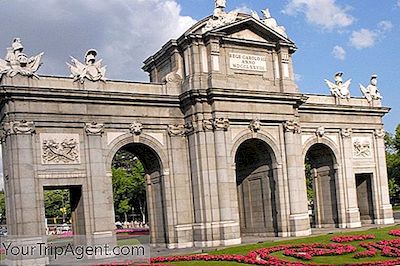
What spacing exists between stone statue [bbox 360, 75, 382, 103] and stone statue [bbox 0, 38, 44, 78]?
85.3 feet

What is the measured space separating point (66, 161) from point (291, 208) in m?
14.5

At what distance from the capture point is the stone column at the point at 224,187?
113ft

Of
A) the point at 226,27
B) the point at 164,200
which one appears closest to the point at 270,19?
the point at 226,27

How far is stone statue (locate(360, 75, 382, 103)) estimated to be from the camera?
45469 mm

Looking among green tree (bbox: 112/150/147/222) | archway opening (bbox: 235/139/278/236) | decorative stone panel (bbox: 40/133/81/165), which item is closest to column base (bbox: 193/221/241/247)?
archway opening (bbox: 235/139/278/236)

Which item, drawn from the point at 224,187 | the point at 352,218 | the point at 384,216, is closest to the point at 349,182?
the point at 352,218

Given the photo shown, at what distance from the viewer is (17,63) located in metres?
31.1

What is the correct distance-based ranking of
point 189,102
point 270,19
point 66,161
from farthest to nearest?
point 270,19
point 189,102
point 66,161

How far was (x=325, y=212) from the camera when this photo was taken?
44.4 m

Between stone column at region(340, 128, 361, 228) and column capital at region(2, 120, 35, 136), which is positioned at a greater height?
column capital at region(2, 120, 35, 136)

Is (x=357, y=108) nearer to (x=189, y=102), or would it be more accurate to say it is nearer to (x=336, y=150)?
(x=336, y=150)

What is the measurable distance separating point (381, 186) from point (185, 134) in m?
17.7

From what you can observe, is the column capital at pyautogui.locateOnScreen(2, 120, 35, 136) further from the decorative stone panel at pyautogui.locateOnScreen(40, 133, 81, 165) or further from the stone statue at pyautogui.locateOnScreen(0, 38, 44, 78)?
the stone statue at pyautogui.locateOnScreen(0, 38, 44, 78)

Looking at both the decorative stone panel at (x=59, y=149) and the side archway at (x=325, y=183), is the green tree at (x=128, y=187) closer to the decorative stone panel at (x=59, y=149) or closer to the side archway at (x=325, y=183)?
the side archway at (x=325, y=183)
